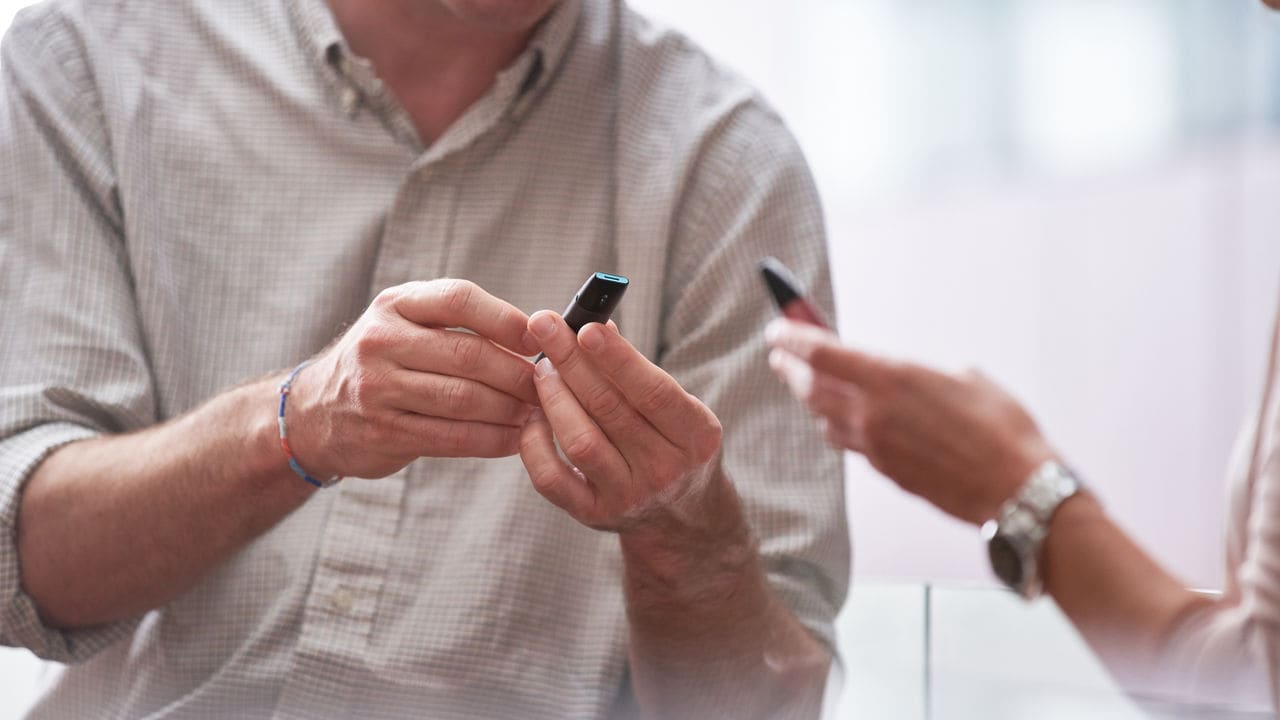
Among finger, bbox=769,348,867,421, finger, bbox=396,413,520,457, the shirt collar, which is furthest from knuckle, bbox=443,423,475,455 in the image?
the shirt collar

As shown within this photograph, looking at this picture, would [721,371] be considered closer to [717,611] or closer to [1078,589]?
[717,611]

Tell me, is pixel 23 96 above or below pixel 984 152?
above

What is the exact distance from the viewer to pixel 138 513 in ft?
2.47

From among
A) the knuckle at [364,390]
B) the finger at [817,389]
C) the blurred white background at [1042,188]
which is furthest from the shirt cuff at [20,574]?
the blurred white background at [1042,188]

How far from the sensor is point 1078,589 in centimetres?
50

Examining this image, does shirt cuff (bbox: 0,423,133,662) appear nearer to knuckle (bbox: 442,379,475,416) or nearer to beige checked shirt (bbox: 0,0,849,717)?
beige checked shirt (bbox: 0,0,849,717)

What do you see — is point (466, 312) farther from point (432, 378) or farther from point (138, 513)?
point (138, 513)

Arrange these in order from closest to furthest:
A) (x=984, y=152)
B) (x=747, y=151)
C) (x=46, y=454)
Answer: (x=46, y=454), (x=747, y=151), (x=984, y=152)

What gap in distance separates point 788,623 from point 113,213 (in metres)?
0.55

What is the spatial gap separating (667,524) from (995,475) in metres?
0.22

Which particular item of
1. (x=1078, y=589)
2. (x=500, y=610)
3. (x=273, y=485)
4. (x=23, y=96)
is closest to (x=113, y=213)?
(x=23, y=96)

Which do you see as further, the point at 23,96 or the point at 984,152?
the point at 984,152

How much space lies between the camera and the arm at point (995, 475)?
481 mm

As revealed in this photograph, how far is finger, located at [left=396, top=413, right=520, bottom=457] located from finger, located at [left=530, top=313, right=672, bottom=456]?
5 cm
